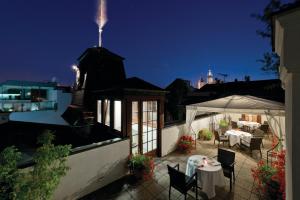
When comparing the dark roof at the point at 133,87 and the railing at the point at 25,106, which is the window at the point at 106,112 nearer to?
the dark roof at the point at 133,87

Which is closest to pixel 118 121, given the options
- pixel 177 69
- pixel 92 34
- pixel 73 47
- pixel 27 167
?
pixel 27 167

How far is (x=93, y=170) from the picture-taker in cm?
499

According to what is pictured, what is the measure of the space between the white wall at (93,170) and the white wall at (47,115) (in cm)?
529

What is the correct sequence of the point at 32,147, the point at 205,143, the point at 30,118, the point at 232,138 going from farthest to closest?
the point at 30,118 < the point at 205,143 < the point at 232,138 < the point at 32,147

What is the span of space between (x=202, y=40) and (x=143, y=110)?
59.2m

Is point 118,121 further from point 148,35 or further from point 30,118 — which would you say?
point 148,35

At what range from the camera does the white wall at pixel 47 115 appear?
992 cm

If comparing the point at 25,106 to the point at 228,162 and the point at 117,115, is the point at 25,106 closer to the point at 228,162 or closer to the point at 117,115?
the point at 117,115

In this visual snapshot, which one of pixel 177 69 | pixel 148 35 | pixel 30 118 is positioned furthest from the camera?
pixel 177 69

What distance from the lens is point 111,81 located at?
1018cm

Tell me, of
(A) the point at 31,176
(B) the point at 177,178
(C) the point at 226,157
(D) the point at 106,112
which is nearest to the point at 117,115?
(D) the point at 106,112

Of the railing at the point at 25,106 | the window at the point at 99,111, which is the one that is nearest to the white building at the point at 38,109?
the railing at the point at 25,106

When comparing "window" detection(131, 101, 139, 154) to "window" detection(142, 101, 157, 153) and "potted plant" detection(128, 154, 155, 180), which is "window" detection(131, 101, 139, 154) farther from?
"potted plant" detection(128, 154, 155, 180)

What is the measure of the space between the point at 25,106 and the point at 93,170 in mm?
9382
